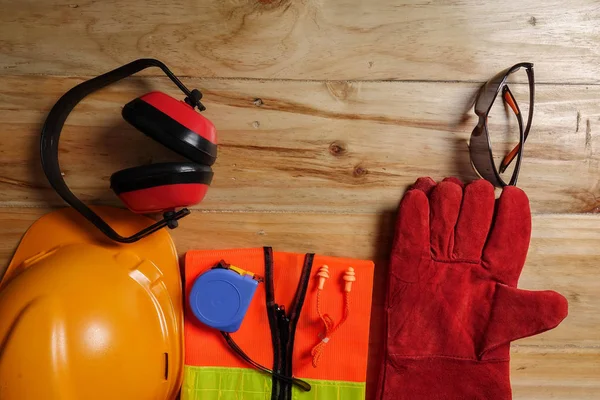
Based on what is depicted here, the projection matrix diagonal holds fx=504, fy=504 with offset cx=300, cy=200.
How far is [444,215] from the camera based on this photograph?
90 cm

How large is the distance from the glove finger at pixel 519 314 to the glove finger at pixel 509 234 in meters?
0.04

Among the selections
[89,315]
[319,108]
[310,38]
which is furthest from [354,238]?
[89,315]

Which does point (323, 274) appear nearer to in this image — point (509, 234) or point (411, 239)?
point (411, 239)

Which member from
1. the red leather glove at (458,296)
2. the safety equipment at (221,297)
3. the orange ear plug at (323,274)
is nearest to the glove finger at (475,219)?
the red leather glove at (458,296)

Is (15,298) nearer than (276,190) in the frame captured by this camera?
Yes

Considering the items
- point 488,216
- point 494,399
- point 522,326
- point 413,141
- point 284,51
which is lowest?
point 494,399

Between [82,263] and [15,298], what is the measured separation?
112mm

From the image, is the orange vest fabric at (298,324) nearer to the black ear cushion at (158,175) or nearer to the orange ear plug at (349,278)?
the orange ear plug at (349,278)

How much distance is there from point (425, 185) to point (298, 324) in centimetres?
35

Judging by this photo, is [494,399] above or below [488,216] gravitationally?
below

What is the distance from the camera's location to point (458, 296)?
92 cm

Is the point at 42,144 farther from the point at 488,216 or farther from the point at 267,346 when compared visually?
the point at 488,216

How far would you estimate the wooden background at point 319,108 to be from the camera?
926 millimetres

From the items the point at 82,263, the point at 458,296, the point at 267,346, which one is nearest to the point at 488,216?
the point at 458,296
